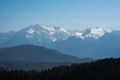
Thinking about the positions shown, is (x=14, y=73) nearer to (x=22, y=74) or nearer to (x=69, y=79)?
(x=22, y=74)

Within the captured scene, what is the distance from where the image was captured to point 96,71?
122438mm

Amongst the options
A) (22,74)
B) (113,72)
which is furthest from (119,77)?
(22,74)

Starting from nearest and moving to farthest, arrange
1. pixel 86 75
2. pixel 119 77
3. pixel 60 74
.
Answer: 1. pixel 119 77
2. pixel 86 75
3. pixel 60 74

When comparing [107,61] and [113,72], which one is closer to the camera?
[113,72]

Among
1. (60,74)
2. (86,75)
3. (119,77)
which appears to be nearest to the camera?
(119,77)

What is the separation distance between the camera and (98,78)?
112875 mm

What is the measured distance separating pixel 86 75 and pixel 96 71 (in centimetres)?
506

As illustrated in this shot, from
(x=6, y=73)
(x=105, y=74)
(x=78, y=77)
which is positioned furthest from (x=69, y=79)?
(x=6, y=73)

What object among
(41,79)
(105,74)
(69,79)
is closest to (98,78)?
(105,74)

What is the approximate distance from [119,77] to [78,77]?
57.1 feet

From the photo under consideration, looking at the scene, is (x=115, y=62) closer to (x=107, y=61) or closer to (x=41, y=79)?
(x=107, y=61)

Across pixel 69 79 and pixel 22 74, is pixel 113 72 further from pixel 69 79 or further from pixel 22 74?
pixel 22 74

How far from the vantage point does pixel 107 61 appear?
134125 mm

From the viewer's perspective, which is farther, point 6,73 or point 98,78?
point 6,73
